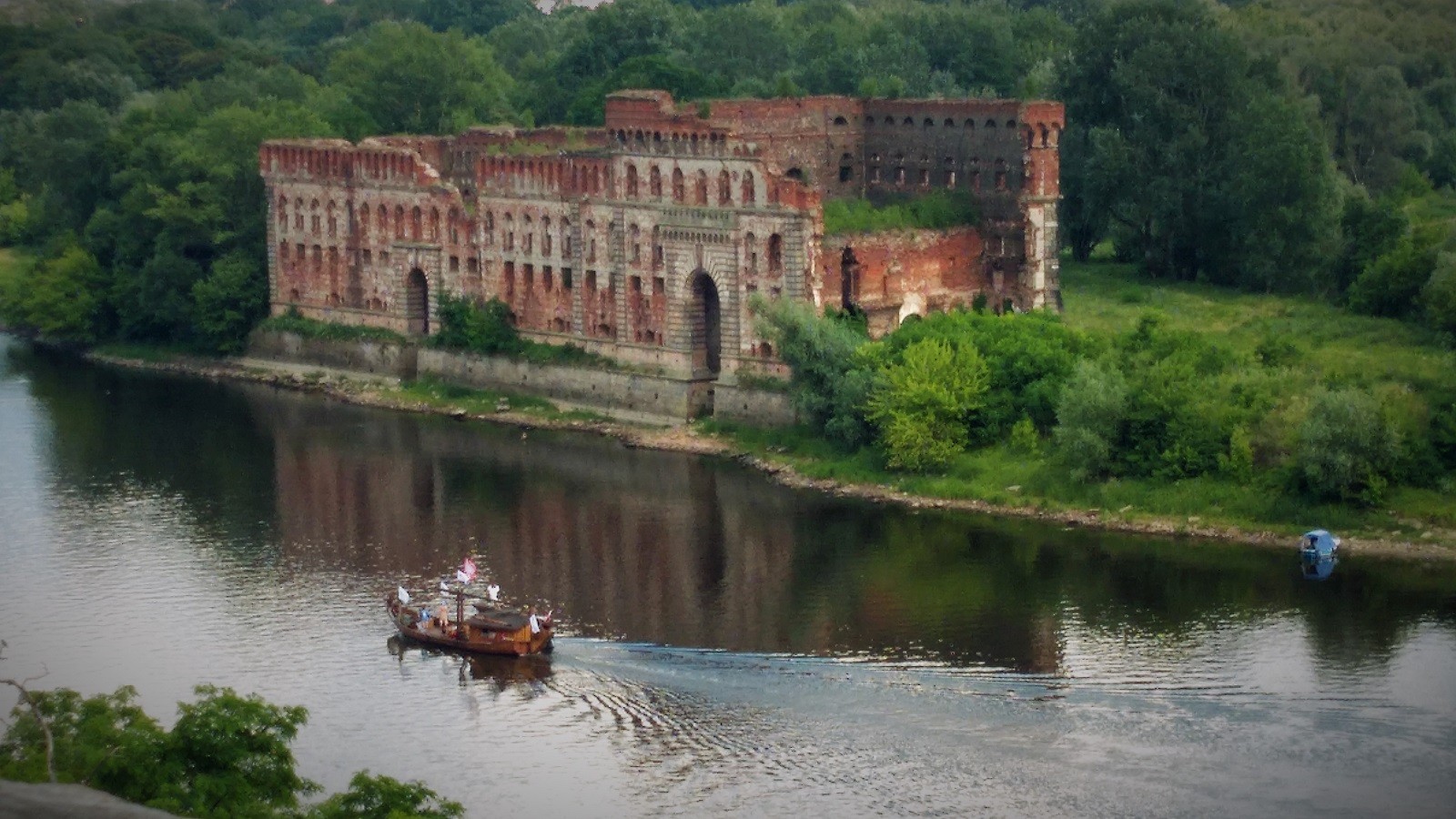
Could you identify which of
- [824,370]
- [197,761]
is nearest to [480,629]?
[197,761]

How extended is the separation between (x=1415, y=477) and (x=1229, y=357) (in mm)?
8854

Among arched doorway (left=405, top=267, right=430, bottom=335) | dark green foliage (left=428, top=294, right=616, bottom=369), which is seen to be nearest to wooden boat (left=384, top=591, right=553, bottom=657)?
dark green foliage (left=428, top=294, right=616, bottom=369)

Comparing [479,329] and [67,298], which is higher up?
[67,298]

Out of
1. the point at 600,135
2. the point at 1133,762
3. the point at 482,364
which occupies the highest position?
the point at 600,135

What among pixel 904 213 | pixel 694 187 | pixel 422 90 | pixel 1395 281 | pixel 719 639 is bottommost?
pixel 719 639

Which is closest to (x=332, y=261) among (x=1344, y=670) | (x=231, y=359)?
(x=231, y=359)

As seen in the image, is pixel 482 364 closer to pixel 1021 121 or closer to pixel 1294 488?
pixel 1021 121

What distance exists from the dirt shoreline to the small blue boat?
90cm

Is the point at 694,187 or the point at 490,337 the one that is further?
the point at 490,337

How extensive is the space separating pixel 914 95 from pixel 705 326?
35212 millimetres

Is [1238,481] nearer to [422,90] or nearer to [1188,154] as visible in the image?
[1188,154]

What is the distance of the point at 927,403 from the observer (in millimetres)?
72875

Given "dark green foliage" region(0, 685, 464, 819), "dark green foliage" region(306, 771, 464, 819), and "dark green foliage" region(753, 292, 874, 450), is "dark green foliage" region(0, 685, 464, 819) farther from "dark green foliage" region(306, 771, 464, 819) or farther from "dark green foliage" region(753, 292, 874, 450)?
"dark green foliage" region(753, 292, 874, 450)

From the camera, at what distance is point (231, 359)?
317 ft
